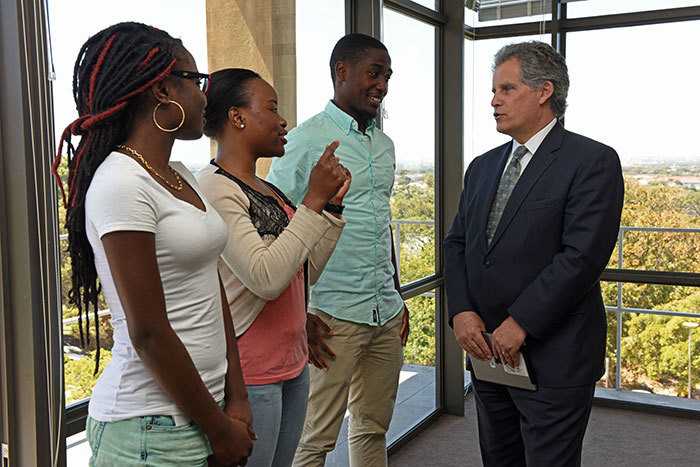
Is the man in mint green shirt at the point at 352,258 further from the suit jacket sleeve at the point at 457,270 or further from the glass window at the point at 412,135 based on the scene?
the glass window at the point at 412,135

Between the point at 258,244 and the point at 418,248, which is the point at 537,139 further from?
the point at 418,248

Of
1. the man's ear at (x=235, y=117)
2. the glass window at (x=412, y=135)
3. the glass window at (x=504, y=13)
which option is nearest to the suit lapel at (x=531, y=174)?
the man's ear at (x=235, y=117)

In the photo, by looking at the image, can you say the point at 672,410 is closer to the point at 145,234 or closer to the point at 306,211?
the point at 306,211

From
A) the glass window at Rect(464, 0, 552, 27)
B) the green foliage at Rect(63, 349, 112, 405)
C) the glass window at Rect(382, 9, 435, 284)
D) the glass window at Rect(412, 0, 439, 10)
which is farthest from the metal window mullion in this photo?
the glass window at Rect(464, 0, 552, 27)

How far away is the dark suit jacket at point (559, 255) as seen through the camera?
6.19 ft

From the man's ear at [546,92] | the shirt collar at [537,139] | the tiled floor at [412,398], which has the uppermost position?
the man's ear at [546,92]

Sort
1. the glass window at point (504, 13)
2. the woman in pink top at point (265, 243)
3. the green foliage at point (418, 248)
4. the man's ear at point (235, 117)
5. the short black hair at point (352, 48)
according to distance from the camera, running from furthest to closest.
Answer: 1. the glass window at point (504, 13)
2. the green foliage at point (418, 248)
3. the short black hair at point (352, 48)
4. the man's ear at point (235, 117)
5. the woman in pink top at point (265, 243)

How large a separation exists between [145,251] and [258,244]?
44 cm

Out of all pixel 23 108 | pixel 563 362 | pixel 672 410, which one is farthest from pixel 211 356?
pixel 672 410

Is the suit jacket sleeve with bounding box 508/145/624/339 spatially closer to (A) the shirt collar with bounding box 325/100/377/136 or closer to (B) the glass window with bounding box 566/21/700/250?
(A) the shirt collar with bounding box 325/100/377/136

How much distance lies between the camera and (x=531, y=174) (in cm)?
197

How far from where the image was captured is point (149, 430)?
1.11 metres

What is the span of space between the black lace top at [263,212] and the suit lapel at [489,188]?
0.73 meters

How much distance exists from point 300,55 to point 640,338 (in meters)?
2.91
